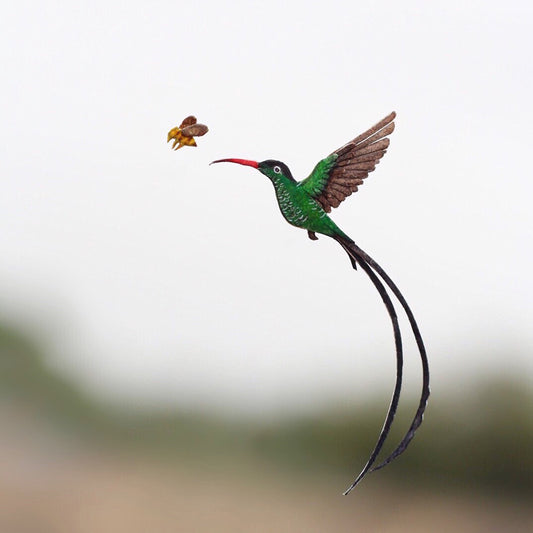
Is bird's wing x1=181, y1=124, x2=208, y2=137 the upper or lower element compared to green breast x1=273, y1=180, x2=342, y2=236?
upper

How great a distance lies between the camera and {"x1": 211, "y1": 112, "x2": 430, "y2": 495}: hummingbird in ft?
2.61

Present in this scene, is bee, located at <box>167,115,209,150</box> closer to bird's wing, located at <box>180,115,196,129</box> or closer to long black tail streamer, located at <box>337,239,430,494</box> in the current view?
bird's wing, located at <box>180,115,196,129</box>

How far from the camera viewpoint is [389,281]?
0.78m

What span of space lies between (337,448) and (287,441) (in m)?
0.17

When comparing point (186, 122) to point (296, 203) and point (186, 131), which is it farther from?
point (296, 203)

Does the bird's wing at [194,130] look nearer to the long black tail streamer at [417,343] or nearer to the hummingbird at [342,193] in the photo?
the hummingbird at [342,193]

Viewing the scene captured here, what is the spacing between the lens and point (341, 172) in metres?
0.82

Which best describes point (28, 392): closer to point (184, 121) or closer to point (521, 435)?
point (521, 435)

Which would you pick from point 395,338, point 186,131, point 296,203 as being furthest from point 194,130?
point 395,338

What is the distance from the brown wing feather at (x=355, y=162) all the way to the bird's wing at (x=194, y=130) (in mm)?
138

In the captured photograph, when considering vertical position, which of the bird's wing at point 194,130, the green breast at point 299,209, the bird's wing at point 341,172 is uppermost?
the bird's wing at point 194,130

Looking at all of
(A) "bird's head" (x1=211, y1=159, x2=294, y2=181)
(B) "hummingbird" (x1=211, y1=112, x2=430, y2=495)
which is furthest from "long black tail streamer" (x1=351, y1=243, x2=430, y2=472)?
(A) "bird's head" (x1=211, y1=159, x2=294, y2=181)

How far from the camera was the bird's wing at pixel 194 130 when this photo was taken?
81 centimetres

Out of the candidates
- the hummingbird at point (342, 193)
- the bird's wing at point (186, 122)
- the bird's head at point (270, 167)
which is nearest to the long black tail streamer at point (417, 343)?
the hummingbird at point (342, 193)
